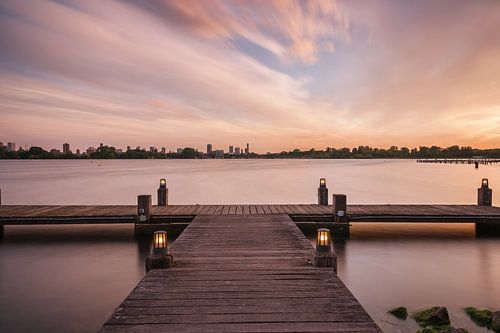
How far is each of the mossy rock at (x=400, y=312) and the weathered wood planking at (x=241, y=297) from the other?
244 cm

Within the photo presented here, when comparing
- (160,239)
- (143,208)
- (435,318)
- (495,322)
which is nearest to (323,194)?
(143,208)

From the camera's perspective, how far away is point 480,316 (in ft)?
22.4

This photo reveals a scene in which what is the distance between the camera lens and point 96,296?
834 centimetres

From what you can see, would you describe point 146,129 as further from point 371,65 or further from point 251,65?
point 371,65

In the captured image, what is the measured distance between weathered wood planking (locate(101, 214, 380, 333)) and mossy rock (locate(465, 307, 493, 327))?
388cm

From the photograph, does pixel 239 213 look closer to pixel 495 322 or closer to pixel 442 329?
pixel 442 329

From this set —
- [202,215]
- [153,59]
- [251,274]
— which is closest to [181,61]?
[153,59]

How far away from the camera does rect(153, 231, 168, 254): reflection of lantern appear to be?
5.53m

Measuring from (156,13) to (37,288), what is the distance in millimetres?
19200

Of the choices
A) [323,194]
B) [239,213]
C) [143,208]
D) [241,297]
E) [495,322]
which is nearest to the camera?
[241,297]

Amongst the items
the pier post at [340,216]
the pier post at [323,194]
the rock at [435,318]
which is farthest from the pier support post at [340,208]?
the rock at [435,318]

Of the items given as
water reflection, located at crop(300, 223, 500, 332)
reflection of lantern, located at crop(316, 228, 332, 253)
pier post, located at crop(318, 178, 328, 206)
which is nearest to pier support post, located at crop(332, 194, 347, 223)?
water reflection, located at crop(300, 223, 500, 332)

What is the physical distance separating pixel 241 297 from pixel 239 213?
767cm

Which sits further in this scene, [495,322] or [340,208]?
[340,208]
